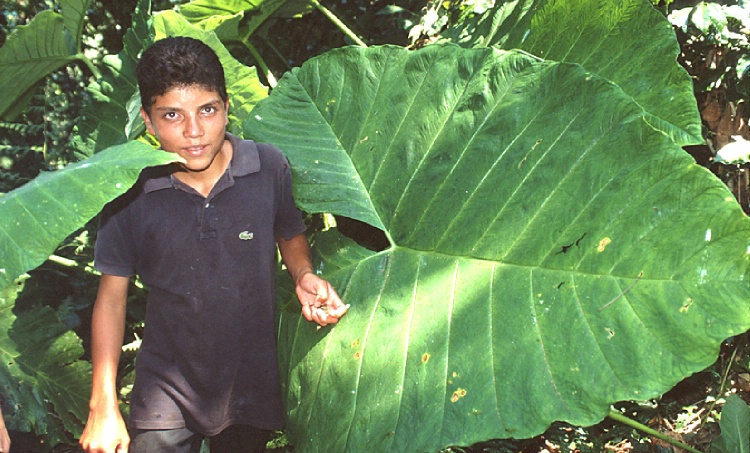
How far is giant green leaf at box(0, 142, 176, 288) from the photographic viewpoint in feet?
3.58

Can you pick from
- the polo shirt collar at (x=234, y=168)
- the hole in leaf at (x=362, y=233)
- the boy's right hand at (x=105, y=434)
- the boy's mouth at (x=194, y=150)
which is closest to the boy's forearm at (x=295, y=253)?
the polo shirt collar at (x=234, y=168)

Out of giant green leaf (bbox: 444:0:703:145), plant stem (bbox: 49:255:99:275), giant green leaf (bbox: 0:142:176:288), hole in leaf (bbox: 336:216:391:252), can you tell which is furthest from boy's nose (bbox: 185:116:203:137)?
plant stem (bbox: 49:255:99:275)

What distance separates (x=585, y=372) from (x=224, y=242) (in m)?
0.74

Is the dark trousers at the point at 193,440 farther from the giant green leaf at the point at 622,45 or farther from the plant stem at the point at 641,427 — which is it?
the giant green leaf at the point at 622,45

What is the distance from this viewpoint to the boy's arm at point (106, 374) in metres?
1.36

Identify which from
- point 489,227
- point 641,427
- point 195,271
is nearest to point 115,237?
point 195,271

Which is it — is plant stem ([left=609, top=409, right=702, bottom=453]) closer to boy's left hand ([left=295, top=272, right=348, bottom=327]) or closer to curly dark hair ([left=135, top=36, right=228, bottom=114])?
boy's left hand ([left=295, top=272, right=348, bottom=327])

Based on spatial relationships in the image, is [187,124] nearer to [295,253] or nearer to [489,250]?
[295,253]

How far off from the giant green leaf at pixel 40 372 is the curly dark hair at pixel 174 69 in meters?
0.91

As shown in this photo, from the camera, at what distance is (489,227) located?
132cm

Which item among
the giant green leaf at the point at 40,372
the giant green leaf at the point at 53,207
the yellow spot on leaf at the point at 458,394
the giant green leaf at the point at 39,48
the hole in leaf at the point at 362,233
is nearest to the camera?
the giant green leaf at the point at 53,207

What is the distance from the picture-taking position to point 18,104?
284cm

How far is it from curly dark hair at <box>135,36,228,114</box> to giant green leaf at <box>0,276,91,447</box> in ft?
2.99

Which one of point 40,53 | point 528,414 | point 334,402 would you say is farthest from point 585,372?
point 40,53
